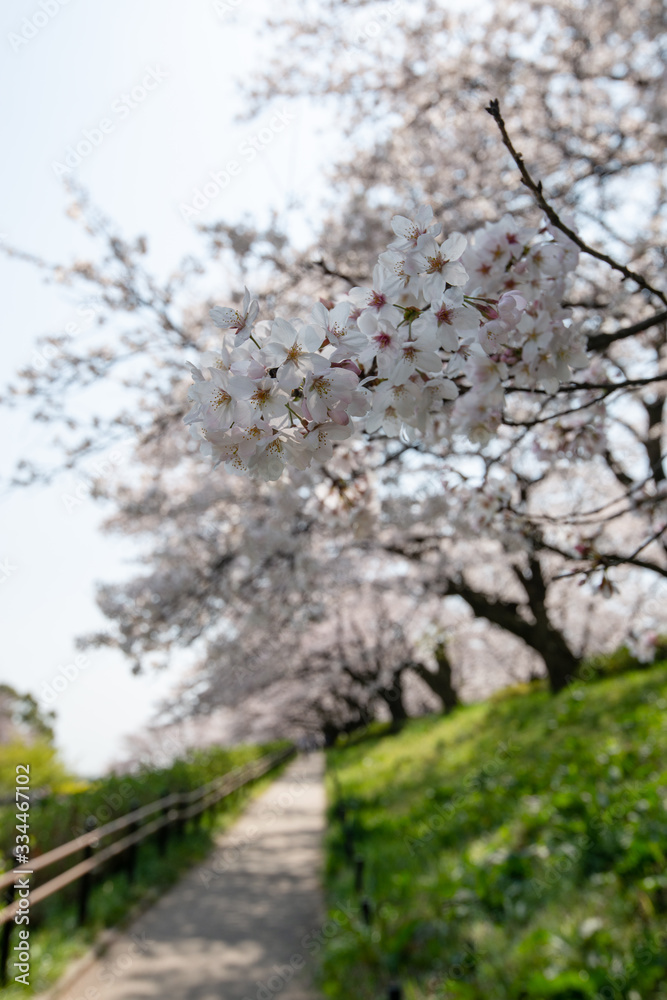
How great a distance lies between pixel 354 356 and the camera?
4.12 feet

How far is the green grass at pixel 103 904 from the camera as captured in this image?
15.2ft

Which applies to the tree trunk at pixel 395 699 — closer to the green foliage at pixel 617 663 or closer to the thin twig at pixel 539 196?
the green foliage at pixel 617 663

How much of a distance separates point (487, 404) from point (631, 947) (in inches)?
111

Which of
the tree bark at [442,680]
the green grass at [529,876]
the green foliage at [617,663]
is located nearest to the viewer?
the green grass at [529,876]

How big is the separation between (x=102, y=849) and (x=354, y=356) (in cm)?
735

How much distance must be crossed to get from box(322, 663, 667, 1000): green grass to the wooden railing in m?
2.15

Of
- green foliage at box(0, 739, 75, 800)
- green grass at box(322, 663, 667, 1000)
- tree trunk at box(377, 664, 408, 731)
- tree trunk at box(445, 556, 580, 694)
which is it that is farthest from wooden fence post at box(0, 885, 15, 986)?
tree trunk at box(377, 664, 408, 731)

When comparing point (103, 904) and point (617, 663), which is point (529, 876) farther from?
point (617, 663)

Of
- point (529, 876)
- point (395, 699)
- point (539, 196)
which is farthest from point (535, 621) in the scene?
point (395, 699)

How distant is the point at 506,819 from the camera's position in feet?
18.4

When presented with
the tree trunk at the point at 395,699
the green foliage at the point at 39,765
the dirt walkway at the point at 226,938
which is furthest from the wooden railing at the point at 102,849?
the tree trunk at the point at 395,699

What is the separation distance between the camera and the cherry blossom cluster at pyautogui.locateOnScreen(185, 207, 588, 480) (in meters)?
1.20

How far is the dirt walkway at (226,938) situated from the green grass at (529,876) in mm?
410

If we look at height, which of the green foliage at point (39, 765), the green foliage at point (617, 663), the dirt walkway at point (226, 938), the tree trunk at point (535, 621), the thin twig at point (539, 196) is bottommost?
the dirt walkway at point (226, 938)
